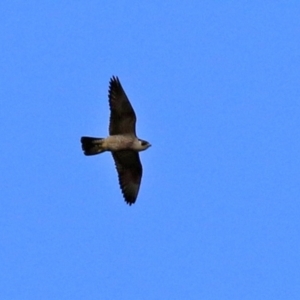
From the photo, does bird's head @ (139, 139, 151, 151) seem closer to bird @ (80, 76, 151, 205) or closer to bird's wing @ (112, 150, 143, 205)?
bird @ (80, 76, 151, 205)

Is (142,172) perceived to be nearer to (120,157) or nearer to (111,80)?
(120,157)

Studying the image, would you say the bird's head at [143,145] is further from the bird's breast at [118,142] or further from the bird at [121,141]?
the bird's breast at [118,142]

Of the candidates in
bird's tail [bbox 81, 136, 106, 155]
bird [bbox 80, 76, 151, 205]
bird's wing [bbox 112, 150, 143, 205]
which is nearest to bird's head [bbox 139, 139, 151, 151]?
bird [bbox 80, 76, 151, 205]

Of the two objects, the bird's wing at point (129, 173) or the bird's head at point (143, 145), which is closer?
the bird's head at point (143, 145)

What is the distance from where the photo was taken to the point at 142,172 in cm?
3266

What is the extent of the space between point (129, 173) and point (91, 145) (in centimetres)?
157

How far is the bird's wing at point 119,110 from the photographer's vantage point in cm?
3125

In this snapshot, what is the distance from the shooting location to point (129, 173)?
32.7m

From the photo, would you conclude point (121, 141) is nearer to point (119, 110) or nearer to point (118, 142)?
point (118, 142)

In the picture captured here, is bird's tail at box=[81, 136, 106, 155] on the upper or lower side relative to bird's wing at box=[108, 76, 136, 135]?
lower

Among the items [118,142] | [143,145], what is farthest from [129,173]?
[118,142]

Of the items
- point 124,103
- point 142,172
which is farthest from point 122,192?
point 124,103

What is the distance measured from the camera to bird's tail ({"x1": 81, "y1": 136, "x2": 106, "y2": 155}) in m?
31.7

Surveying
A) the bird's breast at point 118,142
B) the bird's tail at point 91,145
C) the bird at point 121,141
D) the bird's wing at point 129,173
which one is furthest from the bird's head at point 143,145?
the bird's tail at point 91,145
